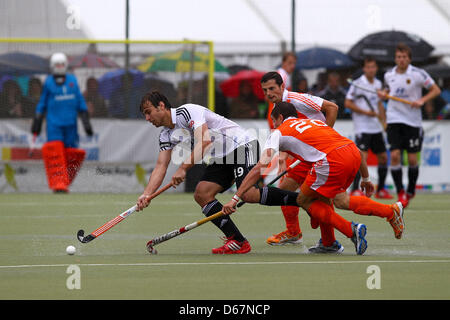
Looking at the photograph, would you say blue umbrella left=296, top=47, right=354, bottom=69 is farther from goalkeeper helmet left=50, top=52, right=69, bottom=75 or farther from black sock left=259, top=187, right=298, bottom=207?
black sock left=259, top=187, right=298, bottom=207

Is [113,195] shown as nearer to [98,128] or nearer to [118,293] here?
[98,128]

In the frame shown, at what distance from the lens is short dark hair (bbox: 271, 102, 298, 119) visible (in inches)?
303

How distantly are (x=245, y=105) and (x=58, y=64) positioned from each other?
9.28 feet

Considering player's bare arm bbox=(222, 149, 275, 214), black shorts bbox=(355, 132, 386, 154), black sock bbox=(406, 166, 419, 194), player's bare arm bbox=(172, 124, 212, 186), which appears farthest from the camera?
black shorts bbox=(355, 132, 386, 154)

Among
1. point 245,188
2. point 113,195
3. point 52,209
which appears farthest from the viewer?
point 113,195

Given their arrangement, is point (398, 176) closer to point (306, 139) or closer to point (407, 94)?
point (407, 94)

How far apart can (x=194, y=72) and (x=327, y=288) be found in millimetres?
10043

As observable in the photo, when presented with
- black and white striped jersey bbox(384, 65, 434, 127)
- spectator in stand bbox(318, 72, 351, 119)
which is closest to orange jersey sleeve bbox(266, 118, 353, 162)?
black and white striped jersey bbox(384, 65, 434, 127)

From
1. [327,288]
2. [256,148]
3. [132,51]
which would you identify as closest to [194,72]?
[132,51]

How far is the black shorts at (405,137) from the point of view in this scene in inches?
488

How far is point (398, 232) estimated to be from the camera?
25.5ft

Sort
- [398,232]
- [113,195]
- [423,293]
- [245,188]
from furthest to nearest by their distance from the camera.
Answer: [113,195] → [398,232] → [245,188] → [423,293]

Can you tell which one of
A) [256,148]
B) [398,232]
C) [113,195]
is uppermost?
[256,148]

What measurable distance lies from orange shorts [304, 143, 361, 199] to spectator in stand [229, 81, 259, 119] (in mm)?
7906
